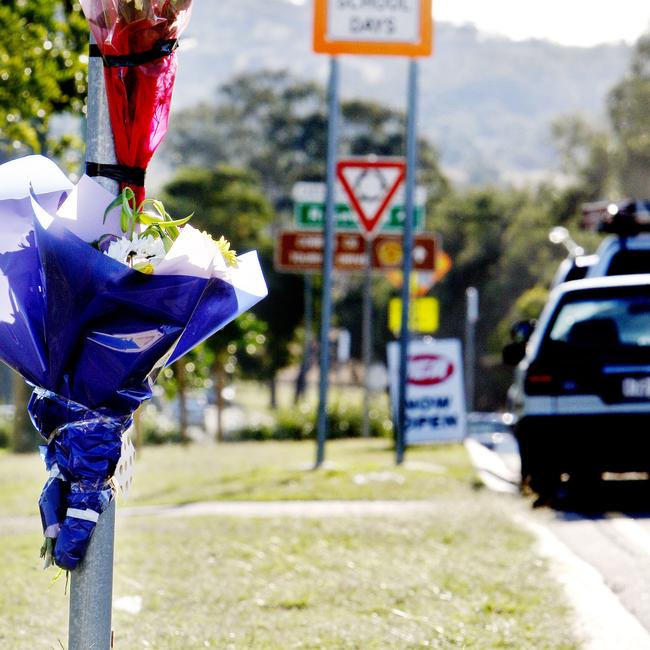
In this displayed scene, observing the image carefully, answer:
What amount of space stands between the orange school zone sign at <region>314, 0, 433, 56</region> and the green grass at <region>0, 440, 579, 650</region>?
4279 mm

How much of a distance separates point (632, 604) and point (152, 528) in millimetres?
3784

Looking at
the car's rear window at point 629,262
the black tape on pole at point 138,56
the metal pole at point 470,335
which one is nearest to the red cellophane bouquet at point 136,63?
the black tape on pole at point 138,56

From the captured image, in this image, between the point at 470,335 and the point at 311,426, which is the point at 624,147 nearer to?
the point at 311,426

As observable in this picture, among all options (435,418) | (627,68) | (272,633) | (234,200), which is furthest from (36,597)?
(627,68)

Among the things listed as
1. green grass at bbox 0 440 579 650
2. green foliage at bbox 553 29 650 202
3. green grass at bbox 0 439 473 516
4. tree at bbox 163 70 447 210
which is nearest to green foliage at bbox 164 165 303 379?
tree at bbox 163 70 447 210

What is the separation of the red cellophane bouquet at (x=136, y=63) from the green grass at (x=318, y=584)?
2175 mm

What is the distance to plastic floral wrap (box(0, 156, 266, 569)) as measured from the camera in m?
3.70

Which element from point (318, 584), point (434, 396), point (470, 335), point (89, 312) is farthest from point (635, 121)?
point (89, 312)

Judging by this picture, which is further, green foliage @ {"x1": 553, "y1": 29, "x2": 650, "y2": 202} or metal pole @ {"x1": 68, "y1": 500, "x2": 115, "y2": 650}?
green foliage @ {"x1": 553, "y1": 29, "x2": 650, "y2": 202}

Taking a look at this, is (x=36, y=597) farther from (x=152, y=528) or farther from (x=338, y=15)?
(x=338, y=15)

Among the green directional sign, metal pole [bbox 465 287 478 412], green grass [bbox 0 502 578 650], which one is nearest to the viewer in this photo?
green grass [bbox 0 502 578 650]

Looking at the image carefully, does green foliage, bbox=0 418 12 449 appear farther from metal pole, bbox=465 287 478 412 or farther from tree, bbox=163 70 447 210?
tree, bbox=163 70 447 210

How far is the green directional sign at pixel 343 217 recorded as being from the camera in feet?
53.9

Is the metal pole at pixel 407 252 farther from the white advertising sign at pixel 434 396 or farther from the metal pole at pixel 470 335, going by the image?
the metal pole at pixel 470 335
